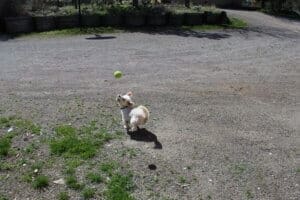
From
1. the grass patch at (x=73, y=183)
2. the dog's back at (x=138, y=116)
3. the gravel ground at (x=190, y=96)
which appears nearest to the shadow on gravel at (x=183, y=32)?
the gravel ground at (x=190, y=96)

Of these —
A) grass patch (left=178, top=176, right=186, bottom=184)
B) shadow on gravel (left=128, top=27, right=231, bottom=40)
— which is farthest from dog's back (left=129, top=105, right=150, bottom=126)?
shadow on gravel (left=128, top=27, right=231, bottom=40)

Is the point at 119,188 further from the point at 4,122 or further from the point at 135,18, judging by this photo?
the point at 135,18

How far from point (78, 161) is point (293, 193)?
8.53 feet

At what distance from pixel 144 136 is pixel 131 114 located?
14.3 inches

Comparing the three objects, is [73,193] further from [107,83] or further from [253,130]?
[107,83]

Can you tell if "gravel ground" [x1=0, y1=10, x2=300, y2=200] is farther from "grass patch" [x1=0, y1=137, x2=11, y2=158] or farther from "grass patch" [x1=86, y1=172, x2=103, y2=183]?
"grass patch" [x1=0, y1=137, x2=11, y2=158]

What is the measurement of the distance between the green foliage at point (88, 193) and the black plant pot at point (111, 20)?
12.3 metres

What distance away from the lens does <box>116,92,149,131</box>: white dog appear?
666 cm

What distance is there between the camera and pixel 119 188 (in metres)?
5.38

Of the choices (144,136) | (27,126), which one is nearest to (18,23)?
(27,126)

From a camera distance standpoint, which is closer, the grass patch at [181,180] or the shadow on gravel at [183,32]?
the grass patch at [181,180]

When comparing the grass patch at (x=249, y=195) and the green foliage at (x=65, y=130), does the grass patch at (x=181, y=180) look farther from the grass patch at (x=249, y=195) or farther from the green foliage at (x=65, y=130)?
the green foliage at (x=65, y=130)

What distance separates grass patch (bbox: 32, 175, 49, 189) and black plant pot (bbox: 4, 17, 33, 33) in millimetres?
Answer: 11555

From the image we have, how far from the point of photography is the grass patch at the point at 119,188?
523cm
